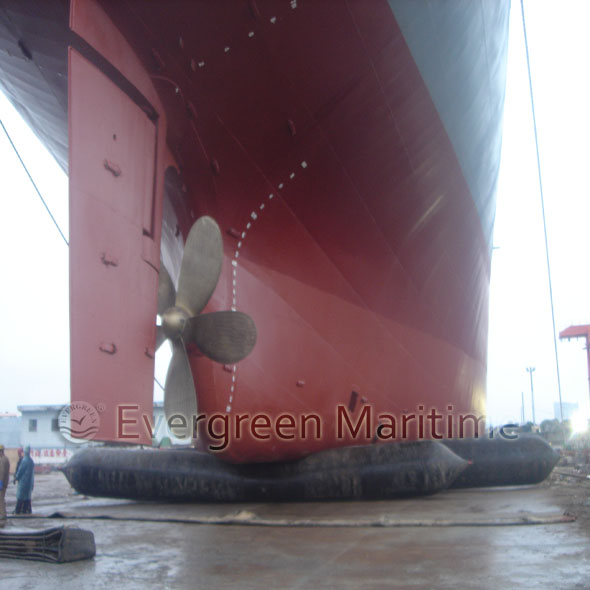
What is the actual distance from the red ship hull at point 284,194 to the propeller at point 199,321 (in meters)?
0.49

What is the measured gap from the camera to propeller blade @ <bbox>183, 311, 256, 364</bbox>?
262 inches

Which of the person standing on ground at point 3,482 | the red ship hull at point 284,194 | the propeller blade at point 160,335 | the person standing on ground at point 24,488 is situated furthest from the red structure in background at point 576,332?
the propeller blade at point 160,335

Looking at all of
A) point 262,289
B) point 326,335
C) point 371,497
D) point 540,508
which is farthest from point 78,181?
point 540,508

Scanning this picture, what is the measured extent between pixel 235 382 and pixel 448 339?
16.5 feet

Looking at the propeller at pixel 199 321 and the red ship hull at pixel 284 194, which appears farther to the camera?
the propeller at pixel 199 321

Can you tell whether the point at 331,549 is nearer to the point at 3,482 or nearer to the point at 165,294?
the point at 165,294

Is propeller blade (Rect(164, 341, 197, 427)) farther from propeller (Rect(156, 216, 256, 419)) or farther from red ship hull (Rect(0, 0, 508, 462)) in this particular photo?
red ship hull (Rect(0, 0, 508, 462))

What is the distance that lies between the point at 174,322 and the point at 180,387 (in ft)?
2.39

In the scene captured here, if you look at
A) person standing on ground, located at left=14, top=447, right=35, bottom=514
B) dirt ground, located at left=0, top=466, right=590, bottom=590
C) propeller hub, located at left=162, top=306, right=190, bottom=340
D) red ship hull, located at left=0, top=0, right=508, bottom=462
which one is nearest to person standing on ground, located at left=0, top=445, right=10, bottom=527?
dirt ground, located at left=0, top=466, right=590, bottom=590

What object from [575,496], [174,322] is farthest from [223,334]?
[575,496]

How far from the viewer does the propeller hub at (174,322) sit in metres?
6.63

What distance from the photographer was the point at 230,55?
21.5 ft

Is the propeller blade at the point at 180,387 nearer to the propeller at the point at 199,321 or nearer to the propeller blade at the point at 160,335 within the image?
Result: the propeller at the point at 199,321

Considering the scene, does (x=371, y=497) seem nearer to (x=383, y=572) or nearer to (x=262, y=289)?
(x=262, y=289)
